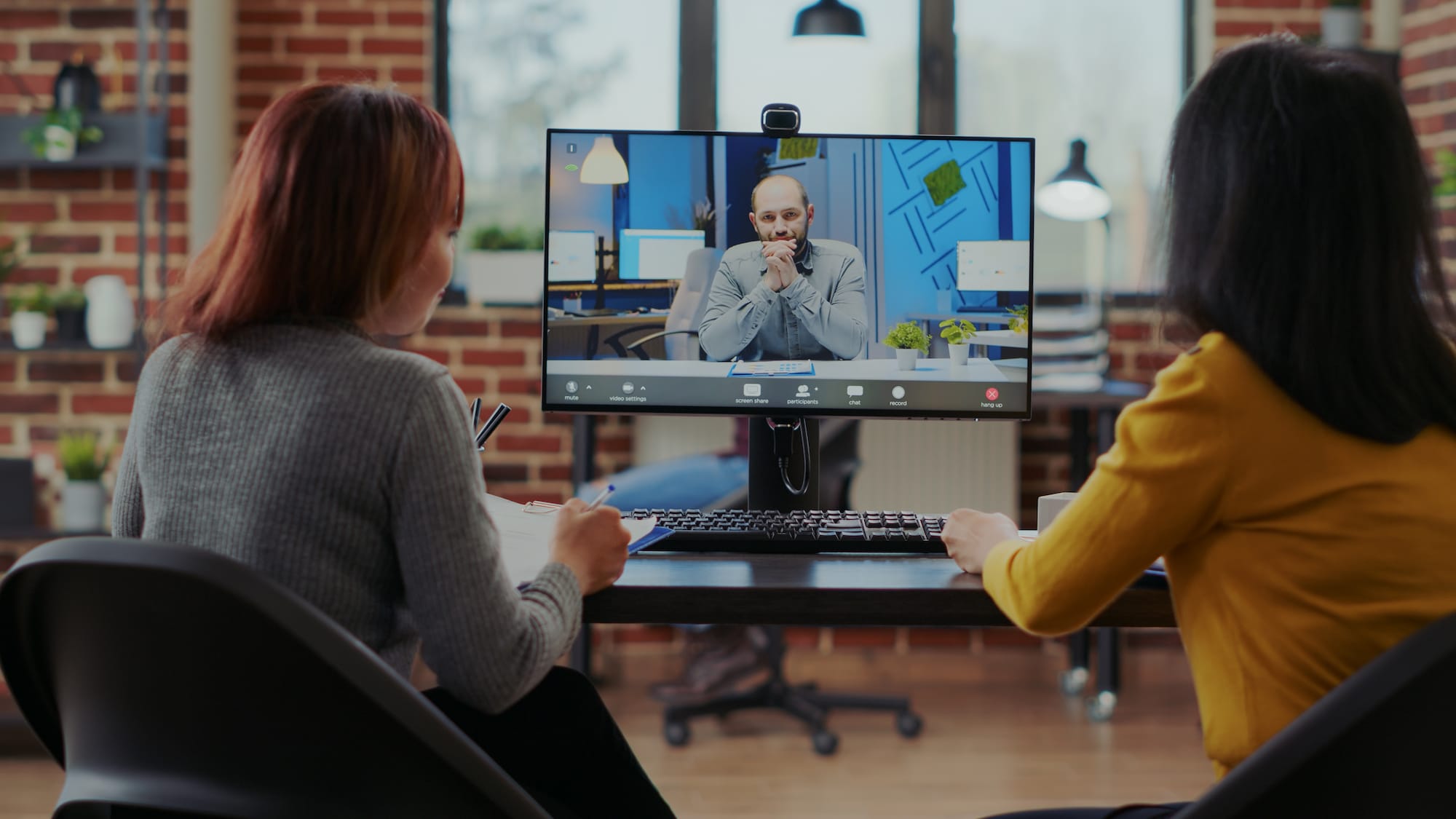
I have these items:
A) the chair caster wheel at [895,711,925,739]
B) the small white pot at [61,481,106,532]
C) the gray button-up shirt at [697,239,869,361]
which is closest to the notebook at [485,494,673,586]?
the gray button-up shirt at [697,239,869,361]

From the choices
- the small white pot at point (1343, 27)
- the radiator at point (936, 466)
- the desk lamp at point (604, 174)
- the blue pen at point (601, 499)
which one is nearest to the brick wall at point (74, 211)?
the radiator at point (936, 466)

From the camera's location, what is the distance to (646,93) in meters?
3.68

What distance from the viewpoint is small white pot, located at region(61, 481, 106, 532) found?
2.98 meters

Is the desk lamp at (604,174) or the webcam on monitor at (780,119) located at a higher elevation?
the webcam on monitor at (780,119)

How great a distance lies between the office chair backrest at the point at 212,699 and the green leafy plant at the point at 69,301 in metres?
2.48

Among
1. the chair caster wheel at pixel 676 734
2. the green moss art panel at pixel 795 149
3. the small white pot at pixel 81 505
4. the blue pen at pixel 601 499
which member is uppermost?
the green moss art panel at pixel 795 149

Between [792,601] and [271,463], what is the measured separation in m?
0.48

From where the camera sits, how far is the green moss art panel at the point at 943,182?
A: 62.5 inches

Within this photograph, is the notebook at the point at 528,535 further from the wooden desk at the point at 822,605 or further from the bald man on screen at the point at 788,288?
the bald man on screen at the point at 788,288

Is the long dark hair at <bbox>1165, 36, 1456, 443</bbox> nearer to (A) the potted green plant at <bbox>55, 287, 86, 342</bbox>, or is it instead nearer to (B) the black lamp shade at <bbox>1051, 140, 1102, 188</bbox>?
(B) the black lamp shade at <bbox>1051, 140, 1102, 188</bbox>

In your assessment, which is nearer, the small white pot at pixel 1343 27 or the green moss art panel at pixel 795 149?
the green moss art panel at pixel 795 149

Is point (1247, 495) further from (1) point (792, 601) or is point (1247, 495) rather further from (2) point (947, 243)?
(2) point (947, 243)

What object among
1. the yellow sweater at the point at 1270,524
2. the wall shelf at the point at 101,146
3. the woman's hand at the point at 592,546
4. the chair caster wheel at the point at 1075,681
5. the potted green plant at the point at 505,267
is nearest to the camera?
the yellow sweater at the point at 1270,524

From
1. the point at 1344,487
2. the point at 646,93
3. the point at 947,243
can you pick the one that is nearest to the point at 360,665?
the point at 1344,487
